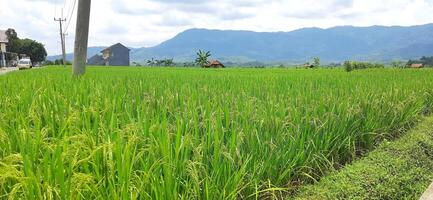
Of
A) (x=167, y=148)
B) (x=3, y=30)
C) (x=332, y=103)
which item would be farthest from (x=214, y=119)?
(x=3, y=30)

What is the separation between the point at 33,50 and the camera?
69.1 metres

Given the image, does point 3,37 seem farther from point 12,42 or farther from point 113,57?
point 113,57

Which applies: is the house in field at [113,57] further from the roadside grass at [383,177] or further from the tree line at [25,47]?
the roadside grass at [383,177]

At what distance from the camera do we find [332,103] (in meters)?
5.20

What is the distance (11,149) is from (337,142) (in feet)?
8.97

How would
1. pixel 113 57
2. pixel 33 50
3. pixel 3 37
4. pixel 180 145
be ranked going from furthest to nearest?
pixel 113 57
pixel 33 50
pixel 3 37
pixel 180 145

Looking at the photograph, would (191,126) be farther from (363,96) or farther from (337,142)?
(363,96)

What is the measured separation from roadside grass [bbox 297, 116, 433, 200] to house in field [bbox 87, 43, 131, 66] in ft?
284

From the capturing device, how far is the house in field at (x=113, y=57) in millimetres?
89688

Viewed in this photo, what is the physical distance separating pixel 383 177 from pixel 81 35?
9.37 m

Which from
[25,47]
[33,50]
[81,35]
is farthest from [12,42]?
[81,35]

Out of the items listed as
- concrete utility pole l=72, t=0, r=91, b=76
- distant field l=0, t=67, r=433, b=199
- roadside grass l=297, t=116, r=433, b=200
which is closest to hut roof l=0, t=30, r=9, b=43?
concrete utility pole l=72, t=0, r=91, b=76

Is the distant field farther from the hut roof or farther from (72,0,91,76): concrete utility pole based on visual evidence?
the hut roof

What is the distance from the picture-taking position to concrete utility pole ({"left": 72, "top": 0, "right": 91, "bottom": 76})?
11.2 meters
